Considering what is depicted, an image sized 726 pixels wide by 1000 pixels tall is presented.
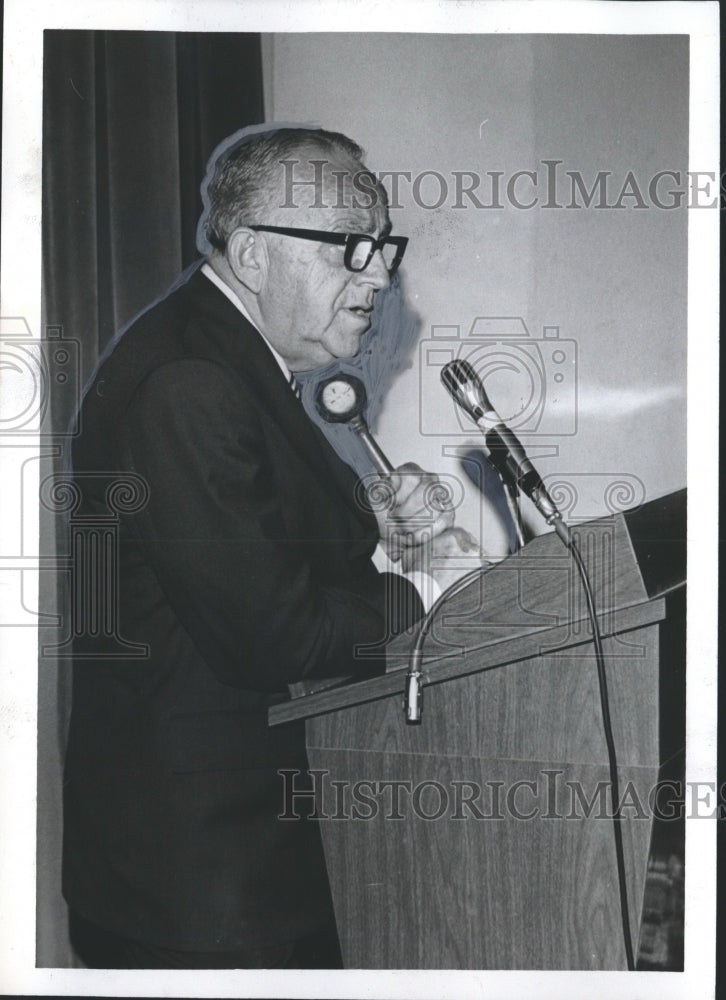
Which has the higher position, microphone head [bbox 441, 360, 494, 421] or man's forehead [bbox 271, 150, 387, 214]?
man's forehead [bbox 271, 150, 387, 214]

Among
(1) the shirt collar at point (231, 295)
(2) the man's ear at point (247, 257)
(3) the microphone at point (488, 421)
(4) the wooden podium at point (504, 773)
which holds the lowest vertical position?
(4) the wooden podium at point (504, 773)

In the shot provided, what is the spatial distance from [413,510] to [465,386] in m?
0.24

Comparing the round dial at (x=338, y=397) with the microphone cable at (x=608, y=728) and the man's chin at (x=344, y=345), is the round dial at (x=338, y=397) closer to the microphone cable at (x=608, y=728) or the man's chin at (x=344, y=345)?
the man's chin at (x=344, y=345)

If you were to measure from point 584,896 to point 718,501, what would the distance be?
73cm

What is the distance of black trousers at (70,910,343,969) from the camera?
176 centimetres

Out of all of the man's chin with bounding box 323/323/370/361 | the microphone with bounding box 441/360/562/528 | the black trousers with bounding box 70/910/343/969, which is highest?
the man's chin with bounding box 323/323/370/361

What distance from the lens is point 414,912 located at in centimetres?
174

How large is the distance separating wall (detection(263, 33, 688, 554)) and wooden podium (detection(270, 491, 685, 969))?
0.17m

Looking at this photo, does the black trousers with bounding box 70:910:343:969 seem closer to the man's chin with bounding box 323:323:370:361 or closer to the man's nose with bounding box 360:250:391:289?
the man's chin with bounding box 323:323:370:361

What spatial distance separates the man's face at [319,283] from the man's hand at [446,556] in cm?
36

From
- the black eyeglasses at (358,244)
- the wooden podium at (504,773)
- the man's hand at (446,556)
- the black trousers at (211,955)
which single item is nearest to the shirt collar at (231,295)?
the black eyeglasses at (358,244)

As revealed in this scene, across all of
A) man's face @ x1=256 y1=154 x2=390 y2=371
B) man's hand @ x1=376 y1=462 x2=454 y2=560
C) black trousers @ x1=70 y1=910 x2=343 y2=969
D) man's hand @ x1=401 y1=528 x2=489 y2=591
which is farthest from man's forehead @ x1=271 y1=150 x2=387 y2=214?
black trousers @ x1=70 y1=910 x2=343 y2=969

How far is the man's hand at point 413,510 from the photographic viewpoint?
1.76m

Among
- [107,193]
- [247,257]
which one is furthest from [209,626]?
[107,193]
